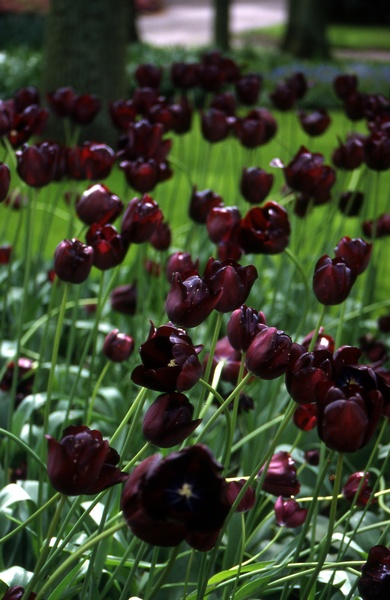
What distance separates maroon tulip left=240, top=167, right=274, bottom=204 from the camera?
6.93 feet

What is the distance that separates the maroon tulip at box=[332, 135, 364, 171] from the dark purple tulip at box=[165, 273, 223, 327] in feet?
4.11

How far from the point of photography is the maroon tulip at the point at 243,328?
1.26m

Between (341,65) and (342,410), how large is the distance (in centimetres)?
1256

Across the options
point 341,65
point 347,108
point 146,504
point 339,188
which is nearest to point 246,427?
point 339,188

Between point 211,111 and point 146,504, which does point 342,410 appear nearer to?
point 146,504

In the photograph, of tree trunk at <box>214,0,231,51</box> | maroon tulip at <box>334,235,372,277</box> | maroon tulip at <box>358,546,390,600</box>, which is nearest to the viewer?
maroon tulip at <box>358,546,390,600</box>

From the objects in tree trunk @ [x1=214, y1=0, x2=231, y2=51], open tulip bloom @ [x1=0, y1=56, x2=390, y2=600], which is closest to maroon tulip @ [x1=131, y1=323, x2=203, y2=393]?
open tulip bloom @ [x1=0, y1=56, x2=390, y2=600]

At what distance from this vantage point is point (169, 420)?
1071 millimetres

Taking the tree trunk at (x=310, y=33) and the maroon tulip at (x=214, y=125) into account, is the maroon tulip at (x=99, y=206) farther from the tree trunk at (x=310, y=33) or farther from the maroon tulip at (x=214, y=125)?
the tree trunk at (x=310, y=33)

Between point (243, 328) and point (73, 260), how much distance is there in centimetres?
37

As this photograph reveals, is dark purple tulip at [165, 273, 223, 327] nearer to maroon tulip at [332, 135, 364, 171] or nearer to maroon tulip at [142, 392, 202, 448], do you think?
maroon tulip at [142, 392, 202, 448]

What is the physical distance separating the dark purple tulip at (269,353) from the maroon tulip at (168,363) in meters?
0.11

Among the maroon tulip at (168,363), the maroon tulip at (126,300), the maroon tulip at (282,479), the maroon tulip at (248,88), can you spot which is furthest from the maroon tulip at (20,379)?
the maroon tulip at (248,88)

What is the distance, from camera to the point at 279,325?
9.26ft
